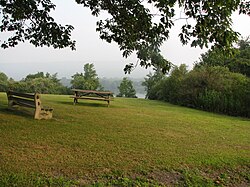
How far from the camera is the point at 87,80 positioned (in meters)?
51.1

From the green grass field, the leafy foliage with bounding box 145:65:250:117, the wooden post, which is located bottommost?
the green grass field

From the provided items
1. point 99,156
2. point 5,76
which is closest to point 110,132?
point 99,156

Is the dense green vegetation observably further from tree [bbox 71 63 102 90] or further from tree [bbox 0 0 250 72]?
tree [bbox 71 63 102 90]

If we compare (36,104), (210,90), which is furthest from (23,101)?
(210,90)

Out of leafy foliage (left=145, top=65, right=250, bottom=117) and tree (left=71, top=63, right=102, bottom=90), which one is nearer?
leafy foliage (left=145, top=65, right=250, bottom=117)

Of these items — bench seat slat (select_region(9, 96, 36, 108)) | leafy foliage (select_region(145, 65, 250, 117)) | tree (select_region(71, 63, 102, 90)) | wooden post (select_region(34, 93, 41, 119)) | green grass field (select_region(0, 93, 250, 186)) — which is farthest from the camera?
tree (select_region(71, 63, 102, 90))

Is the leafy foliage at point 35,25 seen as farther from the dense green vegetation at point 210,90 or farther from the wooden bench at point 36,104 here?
the dense green vegetation at point 210,90

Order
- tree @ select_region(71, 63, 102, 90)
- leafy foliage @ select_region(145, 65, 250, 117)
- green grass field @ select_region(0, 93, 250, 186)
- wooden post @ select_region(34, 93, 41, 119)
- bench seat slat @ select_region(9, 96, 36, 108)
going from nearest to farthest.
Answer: green grass field @ select_region(0, 93, 250, 186)
wooden post @ select_region(34, 93, 41, 119)
bench seat slat @ select_region(9, 96, 36, 108)
leafy foliage @ select_region(145, 65, 250, 117)
tree @ select_region(71, 63, 102, 90)

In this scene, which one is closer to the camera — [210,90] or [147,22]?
[147,22]

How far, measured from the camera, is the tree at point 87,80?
1924 inches

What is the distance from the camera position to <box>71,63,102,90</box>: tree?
160 ft

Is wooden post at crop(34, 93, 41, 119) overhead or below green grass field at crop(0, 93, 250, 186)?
overhead

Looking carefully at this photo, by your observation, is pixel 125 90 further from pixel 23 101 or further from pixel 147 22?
pixel 147 22

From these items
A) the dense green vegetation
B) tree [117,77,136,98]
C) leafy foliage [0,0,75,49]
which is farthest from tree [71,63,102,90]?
leafy foliage [0,0,75,49]
